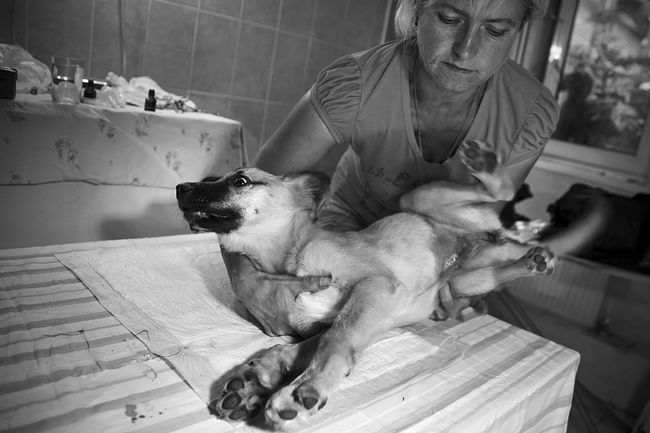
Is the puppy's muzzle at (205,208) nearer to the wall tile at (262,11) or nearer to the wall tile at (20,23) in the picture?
→ the wall tile at (20,23)

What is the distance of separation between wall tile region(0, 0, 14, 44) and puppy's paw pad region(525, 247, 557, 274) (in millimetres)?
2700

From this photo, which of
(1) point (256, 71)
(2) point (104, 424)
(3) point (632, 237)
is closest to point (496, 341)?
(2) point (104, 424)

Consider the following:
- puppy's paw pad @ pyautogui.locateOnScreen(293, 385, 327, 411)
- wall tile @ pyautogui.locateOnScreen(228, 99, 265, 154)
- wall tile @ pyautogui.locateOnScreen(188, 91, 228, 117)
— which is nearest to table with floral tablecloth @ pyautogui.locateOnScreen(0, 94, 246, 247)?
wall tile @ pyautogui.locateOnScreen(188, 91, 228, 117)

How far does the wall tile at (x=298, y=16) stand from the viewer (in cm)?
368

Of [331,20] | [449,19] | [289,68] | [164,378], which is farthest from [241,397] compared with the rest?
[331,20]

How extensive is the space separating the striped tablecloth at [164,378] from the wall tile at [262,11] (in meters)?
2.54

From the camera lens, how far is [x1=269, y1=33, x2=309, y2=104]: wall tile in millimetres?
3756

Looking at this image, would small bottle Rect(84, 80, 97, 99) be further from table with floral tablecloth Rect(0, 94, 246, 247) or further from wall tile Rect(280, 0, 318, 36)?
wall tile Rect(280, 0, 318, 36)

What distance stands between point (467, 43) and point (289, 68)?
2779mm

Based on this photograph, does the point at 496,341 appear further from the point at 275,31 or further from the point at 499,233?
the point at 275,31

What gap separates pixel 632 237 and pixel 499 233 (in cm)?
174

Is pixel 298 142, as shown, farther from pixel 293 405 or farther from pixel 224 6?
pixel 224 6

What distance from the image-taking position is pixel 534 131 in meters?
1.46

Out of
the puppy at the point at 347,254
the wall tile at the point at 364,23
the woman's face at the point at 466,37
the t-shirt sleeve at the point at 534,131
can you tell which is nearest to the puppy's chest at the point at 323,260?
the puppy at the point at 347,254
